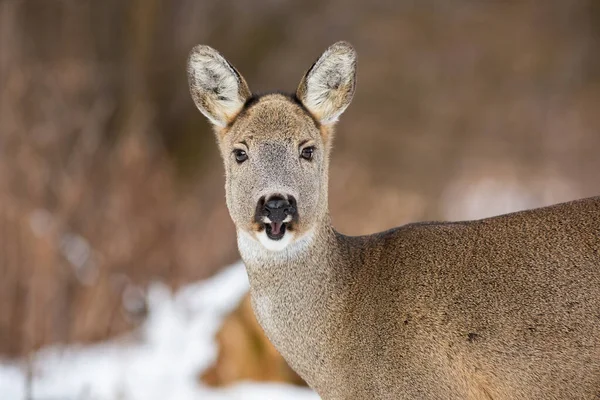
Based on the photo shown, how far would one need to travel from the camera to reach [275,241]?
5152 millimetres

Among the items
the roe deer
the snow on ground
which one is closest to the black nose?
the roe deer

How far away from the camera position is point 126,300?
441 inches

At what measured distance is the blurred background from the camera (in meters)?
10.4

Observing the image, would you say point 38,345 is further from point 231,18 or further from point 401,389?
point 231,18

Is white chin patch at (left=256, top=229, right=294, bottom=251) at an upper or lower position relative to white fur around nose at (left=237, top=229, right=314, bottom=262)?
upper

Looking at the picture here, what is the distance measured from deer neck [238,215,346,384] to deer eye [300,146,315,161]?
0.36 meters

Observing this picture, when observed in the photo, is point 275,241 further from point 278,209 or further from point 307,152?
point 307,152

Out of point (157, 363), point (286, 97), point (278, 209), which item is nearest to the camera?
point (278, 209)

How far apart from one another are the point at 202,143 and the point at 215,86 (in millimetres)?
11158

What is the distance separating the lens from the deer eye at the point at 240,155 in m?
5.43

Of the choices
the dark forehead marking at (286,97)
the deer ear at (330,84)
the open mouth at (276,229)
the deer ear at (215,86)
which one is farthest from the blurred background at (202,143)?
the deer ear at (330,84)

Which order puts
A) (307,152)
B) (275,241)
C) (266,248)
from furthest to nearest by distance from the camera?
(307,152)
(266,248)
(275,241)

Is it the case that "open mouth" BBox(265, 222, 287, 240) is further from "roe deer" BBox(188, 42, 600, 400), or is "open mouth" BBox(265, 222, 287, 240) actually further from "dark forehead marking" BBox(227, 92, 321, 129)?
"dark forehead marking" BBox(227, 92, 321, 129)

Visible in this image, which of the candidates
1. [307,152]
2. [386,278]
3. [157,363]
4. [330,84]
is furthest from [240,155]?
[157,363]
